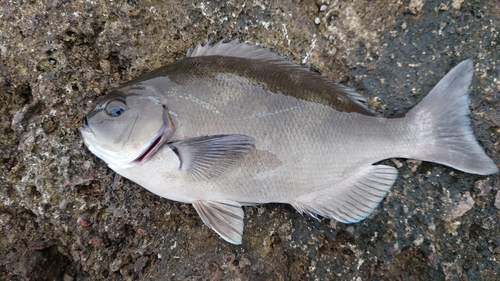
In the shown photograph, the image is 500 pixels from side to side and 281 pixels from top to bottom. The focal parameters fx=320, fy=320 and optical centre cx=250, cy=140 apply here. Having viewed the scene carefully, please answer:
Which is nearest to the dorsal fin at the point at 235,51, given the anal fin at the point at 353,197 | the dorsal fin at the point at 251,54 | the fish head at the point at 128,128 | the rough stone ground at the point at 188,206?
the dorsal fin at the point at 251,54

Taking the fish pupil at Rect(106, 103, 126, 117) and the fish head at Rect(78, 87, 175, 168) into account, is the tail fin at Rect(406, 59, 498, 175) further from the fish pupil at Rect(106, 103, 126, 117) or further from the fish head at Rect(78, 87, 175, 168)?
the fish pupil at Rect(106, 103, 126, 117)

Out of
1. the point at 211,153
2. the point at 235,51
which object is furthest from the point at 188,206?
the point at 235,51

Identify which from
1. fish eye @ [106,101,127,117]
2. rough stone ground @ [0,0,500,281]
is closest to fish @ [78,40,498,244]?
fish eye @ [106,101,127,117]

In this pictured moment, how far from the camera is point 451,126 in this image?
1635 mm

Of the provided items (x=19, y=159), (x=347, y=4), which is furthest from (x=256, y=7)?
(x=19, y=159)

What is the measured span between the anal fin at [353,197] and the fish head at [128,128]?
0.82 metres

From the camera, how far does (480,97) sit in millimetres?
1735

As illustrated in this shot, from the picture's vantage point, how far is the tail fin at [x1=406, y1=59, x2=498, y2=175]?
63.7 inches

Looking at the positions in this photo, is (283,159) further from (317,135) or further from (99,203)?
(99,203)

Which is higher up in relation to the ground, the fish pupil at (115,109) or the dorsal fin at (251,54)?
the dorsal fin at (251,54)

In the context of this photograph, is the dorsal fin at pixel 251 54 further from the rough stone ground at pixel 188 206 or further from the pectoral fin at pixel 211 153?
the pectoral fin at pixel 211 153

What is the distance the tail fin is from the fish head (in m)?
1.28

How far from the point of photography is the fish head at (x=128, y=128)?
157 cm

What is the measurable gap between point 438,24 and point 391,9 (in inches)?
10.5
